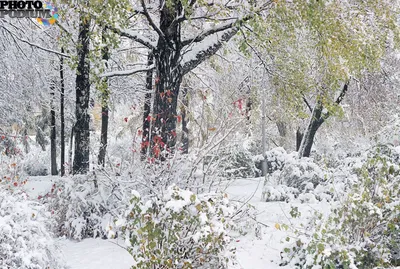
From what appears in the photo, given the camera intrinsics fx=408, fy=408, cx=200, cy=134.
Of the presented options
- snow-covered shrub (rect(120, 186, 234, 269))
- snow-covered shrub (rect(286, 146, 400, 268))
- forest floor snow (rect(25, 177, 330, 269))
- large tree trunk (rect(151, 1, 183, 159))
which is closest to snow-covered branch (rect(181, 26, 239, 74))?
large tree trunk (rect(151, 1, 183, 159))

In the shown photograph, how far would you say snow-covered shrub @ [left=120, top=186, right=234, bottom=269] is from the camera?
3668 millimetres

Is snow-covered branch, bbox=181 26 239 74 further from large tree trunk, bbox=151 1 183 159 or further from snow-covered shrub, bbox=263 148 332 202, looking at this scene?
snow-covered shrub, bbox=263 148 332 202

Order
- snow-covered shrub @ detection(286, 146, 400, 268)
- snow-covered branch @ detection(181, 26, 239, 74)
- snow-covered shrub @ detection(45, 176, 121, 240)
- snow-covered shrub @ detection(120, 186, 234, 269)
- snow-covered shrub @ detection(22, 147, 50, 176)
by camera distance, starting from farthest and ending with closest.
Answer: snow-covered shrub @ detection(22, 147, 50, 176)
snow-covered branch @ detection(181, 26, 239, 74)
snow-covered shrub @ detection(45, 176, 121, 240)
snow-covered shrub @ detection(286, 146, 400, 268)
snow-covered shrub @ detection(120, 186, 234, 269)

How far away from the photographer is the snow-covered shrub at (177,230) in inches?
144

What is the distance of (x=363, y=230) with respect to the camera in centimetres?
453

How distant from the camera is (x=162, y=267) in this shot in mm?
3906

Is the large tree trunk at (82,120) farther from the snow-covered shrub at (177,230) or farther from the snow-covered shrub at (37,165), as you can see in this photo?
the snow-covered shrub at (37,165)

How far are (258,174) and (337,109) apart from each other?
9.20 meters

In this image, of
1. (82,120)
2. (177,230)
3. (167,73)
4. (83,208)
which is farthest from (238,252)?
(82,120)

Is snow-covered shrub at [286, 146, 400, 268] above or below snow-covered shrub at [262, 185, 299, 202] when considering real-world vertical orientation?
above

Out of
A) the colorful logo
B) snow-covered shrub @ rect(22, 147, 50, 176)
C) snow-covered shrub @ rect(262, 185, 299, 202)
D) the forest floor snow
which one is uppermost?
the colorful logo

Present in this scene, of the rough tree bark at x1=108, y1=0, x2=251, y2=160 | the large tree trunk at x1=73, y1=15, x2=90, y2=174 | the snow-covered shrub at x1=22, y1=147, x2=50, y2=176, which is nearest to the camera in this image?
the rough tree bark at x1=108, y1=0, x2=251, y2=160

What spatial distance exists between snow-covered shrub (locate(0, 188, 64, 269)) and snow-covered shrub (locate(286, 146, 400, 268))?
8.79 ft

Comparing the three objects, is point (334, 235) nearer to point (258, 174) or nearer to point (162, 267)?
point (162, 267)
